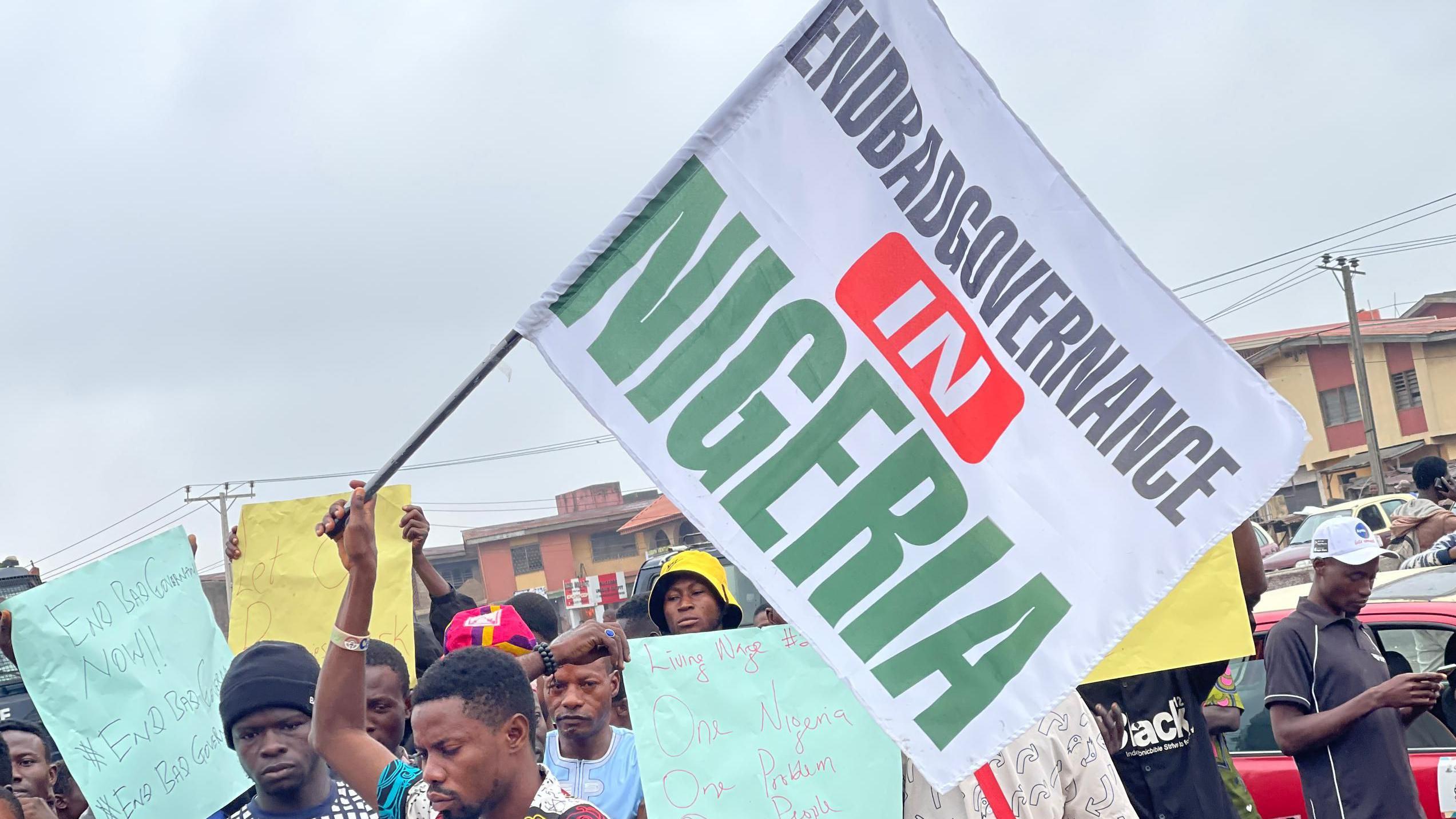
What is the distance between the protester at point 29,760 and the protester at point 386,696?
1250mm

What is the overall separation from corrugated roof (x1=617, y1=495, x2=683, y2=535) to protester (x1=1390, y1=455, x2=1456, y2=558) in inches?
1792

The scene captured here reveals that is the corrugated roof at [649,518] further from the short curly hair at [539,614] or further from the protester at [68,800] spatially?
the protester at [68,800]

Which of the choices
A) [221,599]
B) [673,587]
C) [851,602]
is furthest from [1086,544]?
[221,599]

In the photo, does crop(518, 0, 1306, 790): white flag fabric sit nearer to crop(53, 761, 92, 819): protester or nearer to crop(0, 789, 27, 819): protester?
crop(0, 789, 27, 819): protester

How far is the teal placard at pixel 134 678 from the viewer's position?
4.27 meters

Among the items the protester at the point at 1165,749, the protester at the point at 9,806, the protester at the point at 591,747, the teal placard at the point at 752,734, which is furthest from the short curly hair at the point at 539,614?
the protester at the point at 1165,749

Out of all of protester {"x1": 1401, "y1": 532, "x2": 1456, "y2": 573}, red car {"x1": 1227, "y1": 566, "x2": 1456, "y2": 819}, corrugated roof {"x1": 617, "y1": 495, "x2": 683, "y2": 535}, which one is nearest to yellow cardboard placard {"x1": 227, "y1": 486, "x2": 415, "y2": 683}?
red car {"x1": 1227, "y1": 566, "x2": 1456, "y2": 819}

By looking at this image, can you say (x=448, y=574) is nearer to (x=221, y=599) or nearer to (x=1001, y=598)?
(x=221, y=599)

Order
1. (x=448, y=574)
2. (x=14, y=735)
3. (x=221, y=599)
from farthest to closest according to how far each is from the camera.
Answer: (x=448, y=574)
(x=221, y=599)
(x=14, y=735)

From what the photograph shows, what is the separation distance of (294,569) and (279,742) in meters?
2.19

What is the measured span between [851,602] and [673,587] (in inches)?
83.7

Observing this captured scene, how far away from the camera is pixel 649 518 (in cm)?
5681

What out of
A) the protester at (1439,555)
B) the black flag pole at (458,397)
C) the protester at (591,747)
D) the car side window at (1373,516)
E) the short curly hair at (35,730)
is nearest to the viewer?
the black flag pole at (458,397)

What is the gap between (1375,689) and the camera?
4.84 m
